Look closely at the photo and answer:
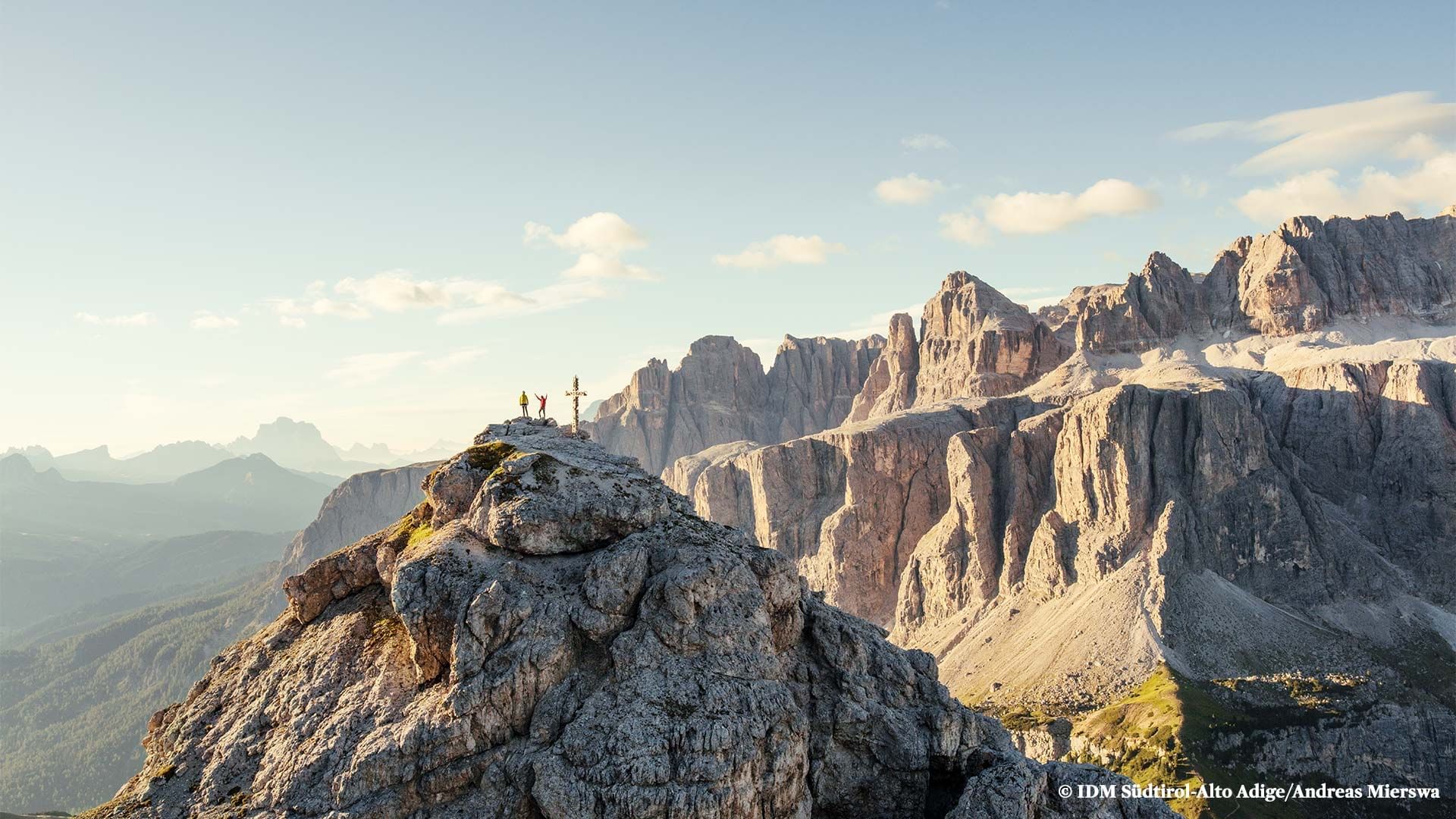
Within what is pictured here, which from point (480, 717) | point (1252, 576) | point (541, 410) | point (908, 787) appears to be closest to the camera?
point (480, 717)

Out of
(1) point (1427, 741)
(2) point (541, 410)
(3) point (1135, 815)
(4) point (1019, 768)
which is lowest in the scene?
(1) point (1427, 741)

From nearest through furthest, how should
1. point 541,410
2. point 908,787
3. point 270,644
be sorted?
point 908,787, point 270,644, point 541,410

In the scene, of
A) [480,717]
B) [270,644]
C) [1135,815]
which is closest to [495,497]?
[480,717]

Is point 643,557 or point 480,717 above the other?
point 643,557

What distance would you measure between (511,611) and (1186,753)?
126 metres

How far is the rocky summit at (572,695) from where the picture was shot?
38.9 m

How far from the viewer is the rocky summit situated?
38875mm

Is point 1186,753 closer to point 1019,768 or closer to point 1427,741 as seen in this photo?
point 1427,741

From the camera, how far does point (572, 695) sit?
1612 inches

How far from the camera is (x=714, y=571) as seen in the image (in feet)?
145

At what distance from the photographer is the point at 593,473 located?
51.2m

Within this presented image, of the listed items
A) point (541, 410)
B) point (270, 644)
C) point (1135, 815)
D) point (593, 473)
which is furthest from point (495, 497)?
point (1135, 815)

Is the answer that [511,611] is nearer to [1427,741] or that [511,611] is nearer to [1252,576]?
[1427,741]

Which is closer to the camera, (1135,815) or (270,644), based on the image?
(1135,815)
